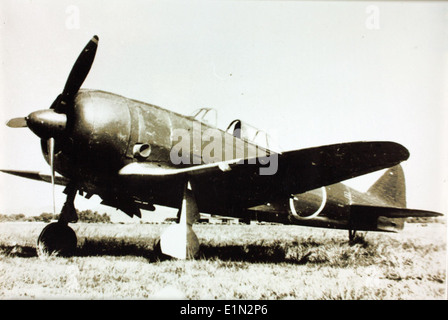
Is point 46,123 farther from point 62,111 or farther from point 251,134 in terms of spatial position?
point 251,134

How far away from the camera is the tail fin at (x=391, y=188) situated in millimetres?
8852

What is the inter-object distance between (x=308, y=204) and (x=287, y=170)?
270cm

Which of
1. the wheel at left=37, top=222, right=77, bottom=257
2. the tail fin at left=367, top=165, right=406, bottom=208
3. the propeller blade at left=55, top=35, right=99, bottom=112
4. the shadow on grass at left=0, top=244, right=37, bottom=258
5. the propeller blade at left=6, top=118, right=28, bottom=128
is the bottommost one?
the shadow on grass at left=0, top=244, right=37, bottom=258

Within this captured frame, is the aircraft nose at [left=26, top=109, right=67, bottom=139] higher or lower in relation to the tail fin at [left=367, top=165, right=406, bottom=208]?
higher

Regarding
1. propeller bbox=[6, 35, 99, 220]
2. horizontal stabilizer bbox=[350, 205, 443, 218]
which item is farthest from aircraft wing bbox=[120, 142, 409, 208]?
horizontal stabilizer bbox=[350, 205, 443, 218]

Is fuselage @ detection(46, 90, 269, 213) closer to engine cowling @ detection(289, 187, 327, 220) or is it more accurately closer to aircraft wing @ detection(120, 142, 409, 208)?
aircraft wing @ detection(120, 142, 409, 208)

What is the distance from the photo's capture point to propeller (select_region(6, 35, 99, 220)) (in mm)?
4367

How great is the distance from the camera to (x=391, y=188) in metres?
8.95

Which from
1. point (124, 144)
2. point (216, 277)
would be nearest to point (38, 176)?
point (124, 144)

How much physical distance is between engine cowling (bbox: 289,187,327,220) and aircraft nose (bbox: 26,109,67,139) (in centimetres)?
466

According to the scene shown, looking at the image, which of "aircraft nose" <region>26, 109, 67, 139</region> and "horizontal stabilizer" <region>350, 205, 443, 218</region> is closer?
"aircraft nose" <region>26, 109, 67, 139</region>

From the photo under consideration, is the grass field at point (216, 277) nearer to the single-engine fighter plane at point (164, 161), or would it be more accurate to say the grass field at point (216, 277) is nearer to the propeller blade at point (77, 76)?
the single-engine fighter plane at point (164, 161)
